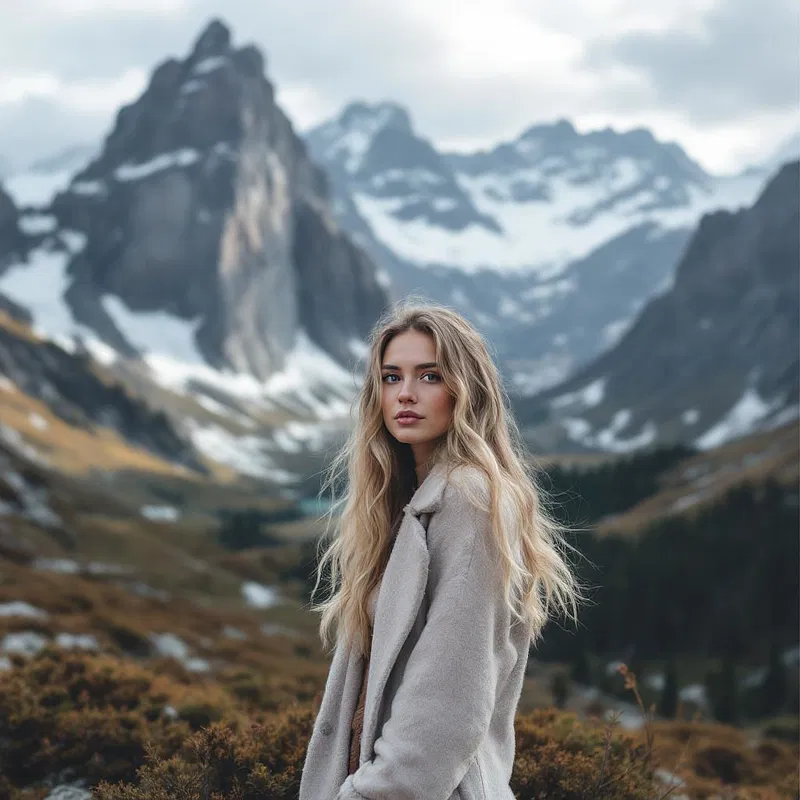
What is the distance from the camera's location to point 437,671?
568 centimetres

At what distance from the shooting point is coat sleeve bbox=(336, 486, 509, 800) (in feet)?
18.3

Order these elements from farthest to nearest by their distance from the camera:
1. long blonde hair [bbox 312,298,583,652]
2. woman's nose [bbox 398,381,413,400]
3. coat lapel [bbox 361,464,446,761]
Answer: woman's nose [bbox 398,381,413,400], long blonde hair [bbox 312,298,583,652], coat lapel [bbox 361,464,446,761]

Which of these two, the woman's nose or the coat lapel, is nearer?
the coat lapel

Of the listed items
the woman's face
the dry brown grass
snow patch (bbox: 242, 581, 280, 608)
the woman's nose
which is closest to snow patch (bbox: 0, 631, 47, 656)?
the woman's face

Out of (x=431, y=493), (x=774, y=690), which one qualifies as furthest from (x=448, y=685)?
(x=774, y=690)

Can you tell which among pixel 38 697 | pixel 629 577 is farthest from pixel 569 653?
pixel 38 697

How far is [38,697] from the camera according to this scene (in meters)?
11.9

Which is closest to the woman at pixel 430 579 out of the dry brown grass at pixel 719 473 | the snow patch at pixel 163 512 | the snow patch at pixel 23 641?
the snow patch at pixel 23 641

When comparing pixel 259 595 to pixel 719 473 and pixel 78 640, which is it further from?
pixel 719 473

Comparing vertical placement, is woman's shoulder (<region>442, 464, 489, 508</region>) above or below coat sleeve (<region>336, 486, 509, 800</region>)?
above

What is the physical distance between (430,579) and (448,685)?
29.0 inches

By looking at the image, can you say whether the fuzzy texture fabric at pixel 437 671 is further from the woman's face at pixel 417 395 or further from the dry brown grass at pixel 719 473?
A: the dry brown grass at pixel 719 473

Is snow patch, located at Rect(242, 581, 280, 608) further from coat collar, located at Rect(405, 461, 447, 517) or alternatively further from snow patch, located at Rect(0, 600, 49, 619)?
coat collar, located at Rect(405, 461, 447, 517)

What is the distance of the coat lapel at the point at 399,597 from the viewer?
5.95 metres
